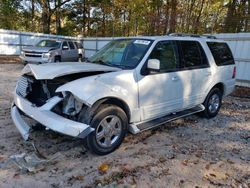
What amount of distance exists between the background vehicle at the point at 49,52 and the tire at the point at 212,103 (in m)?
10.1

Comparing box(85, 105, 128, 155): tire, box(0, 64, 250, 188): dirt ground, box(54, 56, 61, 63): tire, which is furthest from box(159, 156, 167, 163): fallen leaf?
box(54, 56, 61, 63): tire

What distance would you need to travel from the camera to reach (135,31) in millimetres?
28938

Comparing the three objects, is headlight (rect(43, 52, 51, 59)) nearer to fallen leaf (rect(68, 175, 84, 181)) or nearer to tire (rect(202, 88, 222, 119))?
tire (rect(202, 88, 222, 119))

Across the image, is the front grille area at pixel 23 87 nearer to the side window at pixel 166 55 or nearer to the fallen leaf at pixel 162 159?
the side window at pixel 166 55

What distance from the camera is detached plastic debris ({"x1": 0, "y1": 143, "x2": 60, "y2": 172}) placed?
11.3 feet

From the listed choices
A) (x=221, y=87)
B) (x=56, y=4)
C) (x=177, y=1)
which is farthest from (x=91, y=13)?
(x=221, y=87)

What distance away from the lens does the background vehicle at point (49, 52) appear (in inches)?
544

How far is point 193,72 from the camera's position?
523 centimetres

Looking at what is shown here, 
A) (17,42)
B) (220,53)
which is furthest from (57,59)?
(220,53)

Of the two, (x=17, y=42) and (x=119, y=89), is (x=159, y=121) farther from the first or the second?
(x=17, y=42)

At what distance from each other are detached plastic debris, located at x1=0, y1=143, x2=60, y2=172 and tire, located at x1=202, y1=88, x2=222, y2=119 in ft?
12.3

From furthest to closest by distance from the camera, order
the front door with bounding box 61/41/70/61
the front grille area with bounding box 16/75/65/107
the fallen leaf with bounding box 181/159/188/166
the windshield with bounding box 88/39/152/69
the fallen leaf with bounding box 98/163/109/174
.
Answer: the front door with bounding box 61/41/70/61 < the windshield with bounding box 88/39/152/69 < the front grille area with bounding box 16/75/65/107 < the fallen leaf with bounding box 181/159/188/166 < the fallen leaf with bounding box 98/163/109/174

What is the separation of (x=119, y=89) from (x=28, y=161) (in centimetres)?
167

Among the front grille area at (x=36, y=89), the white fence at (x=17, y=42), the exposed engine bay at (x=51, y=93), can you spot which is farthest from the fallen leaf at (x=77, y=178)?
the white fence at (x=17, y=42)
